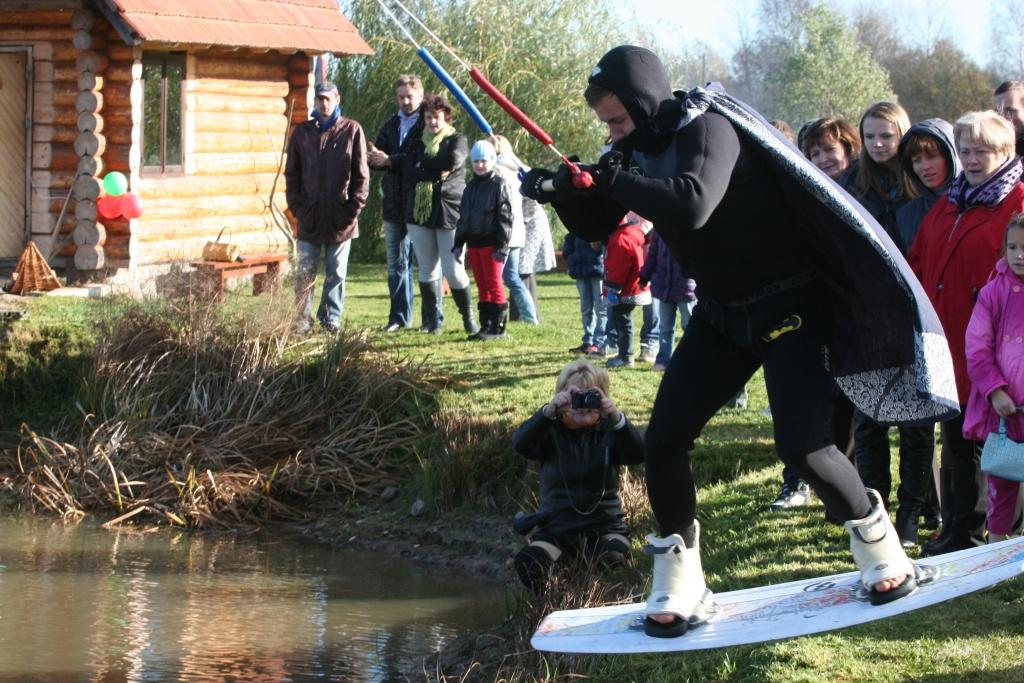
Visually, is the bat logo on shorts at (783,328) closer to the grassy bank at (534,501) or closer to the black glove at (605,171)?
the black glove at (605,171)

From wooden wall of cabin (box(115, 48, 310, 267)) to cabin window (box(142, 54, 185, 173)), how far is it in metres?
0.11

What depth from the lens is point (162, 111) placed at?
16.2 meters

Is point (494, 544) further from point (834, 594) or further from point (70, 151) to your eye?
point (70, 151)

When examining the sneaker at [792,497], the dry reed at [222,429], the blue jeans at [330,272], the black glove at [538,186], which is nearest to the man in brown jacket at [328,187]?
the blue jeans at [330,272]

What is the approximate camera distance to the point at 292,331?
429 inches

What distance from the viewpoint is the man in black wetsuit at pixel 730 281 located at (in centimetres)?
438

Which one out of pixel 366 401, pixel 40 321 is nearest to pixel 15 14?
pixel 40 321

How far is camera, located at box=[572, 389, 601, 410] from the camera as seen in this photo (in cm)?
698

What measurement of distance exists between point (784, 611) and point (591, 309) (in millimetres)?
6778

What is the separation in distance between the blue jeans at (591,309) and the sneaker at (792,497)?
4.24 metres

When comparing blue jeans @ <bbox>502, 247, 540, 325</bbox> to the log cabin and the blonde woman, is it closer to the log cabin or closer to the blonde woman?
the log cabin

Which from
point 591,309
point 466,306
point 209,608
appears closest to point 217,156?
point 466,306

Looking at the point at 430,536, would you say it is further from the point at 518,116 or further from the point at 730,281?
the point at 730,281

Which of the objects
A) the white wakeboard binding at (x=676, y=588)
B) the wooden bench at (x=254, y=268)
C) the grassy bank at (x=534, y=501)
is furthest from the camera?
the wooden bench at (x=254, y=268)
